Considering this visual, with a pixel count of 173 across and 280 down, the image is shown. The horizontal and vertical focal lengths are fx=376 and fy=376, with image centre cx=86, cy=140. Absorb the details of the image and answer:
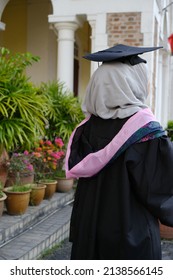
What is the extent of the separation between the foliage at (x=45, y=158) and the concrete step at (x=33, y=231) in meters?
0.45

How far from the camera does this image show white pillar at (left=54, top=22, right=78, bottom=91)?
23.3 feet

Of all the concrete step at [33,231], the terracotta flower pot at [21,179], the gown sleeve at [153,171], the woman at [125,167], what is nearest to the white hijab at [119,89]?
the woman at [125,167]

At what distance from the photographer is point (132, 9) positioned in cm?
673

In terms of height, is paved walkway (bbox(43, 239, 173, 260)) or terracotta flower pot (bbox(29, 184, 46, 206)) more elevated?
terracotta flower pot (bbox(29, 184, 46, 206))

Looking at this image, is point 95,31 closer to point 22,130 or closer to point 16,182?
point 22,130

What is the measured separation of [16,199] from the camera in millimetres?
4078

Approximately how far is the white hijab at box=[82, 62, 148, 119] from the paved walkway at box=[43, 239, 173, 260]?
236 cm

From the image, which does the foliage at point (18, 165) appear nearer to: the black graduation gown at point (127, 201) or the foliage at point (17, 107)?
the foliage at point (17, 107)

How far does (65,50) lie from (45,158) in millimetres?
2745

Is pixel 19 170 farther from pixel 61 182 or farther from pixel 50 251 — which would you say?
pixel 61 182

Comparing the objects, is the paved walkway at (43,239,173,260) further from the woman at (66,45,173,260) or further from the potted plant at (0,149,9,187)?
the woman at (66,45,173,260)

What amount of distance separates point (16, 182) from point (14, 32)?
7246mm

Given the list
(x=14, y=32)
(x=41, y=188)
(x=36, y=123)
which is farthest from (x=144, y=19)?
(x=14, y=32)

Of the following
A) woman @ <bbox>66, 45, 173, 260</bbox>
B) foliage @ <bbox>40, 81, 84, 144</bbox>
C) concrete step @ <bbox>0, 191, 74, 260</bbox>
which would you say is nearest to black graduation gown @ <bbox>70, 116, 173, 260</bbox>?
woman @ <bbox>66, 45, 173, 260</bbox>
